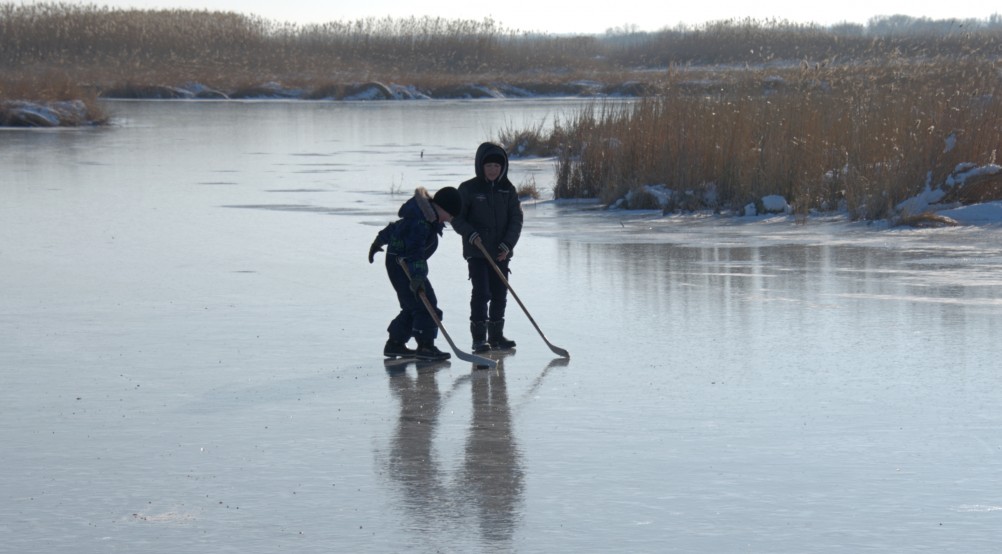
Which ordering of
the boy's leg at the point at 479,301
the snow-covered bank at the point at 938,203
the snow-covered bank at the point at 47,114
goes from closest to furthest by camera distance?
1. the boy's leg at the point at 479,301
2. the snow-covered bank at the point at 938,203
3. the snow-covered bank at the point at 47,114

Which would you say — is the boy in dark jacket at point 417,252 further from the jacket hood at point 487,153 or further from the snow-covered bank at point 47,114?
the snow-covered bank at point 47,114

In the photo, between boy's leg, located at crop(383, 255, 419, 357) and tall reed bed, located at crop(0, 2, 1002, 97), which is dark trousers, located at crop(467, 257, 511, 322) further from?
tall reed bed, located at crop(0, 2, 1002, 97)

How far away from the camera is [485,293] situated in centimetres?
790

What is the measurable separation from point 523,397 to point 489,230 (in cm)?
172

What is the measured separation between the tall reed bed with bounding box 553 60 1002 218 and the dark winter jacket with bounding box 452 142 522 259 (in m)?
6.23

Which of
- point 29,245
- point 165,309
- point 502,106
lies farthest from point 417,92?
point 165,309

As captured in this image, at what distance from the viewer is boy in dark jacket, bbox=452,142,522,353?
25.7 feet

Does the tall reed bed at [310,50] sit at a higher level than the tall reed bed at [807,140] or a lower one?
higher

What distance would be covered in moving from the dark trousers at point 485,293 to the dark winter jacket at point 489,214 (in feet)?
0.24

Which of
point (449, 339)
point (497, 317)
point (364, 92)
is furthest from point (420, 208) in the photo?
point (364, 92)

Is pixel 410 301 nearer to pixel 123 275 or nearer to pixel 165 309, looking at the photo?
pixel 165 309

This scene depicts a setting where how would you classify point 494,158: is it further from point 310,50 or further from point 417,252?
point 310,50

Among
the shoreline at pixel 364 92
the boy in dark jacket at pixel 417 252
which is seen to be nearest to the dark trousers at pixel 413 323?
the boy in dark jacket at pixel 417 252

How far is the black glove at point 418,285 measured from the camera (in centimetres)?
727
